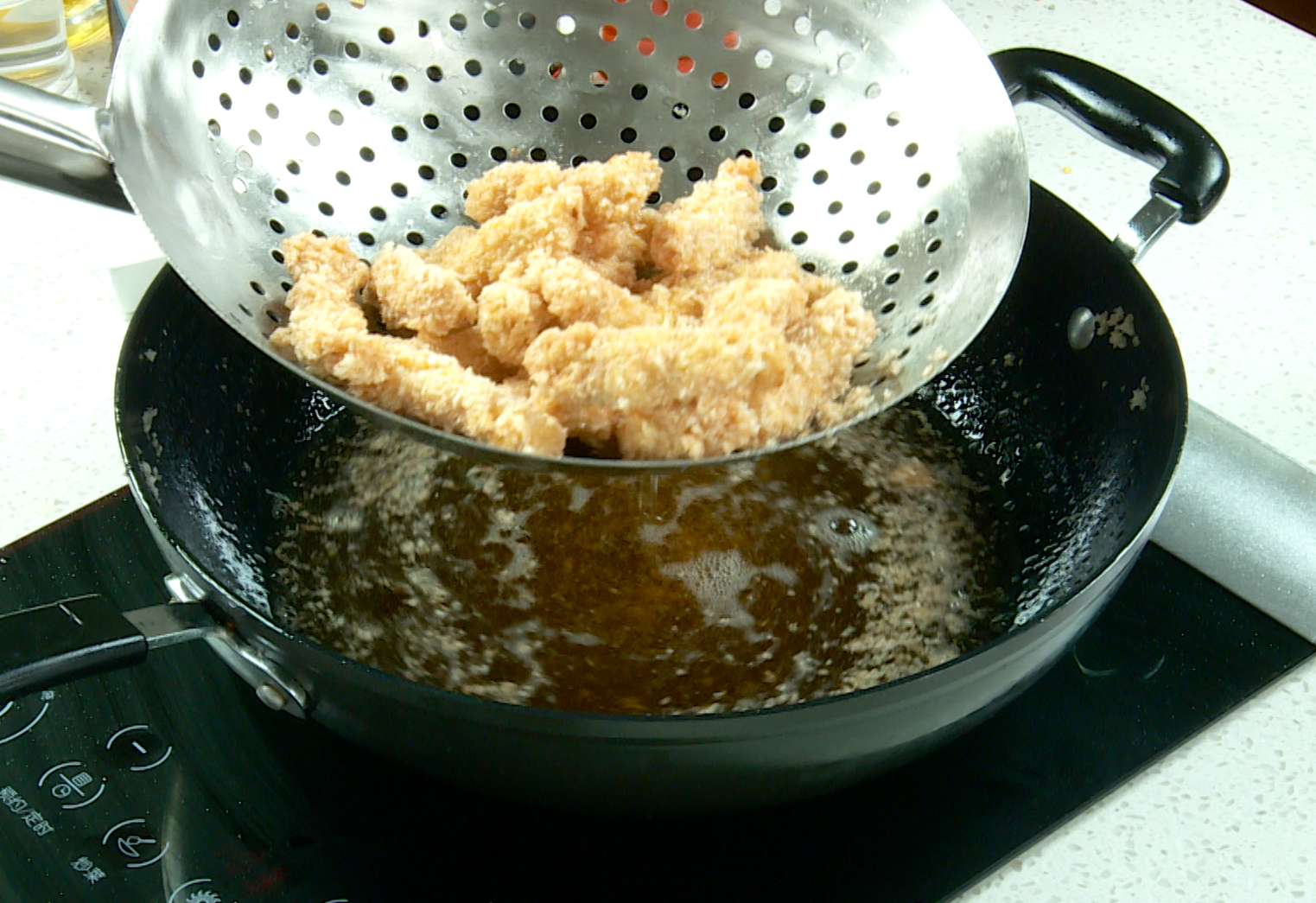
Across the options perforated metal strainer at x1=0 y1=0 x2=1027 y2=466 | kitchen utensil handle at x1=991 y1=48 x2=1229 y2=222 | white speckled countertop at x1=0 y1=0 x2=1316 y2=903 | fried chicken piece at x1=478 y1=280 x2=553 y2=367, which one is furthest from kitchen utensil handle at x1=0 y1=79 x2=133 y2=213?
kitchen utensil handle at x1=991 y1=48 x2=1229 y2=222

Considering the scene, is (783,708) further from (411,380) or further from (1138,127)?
(1138,127)

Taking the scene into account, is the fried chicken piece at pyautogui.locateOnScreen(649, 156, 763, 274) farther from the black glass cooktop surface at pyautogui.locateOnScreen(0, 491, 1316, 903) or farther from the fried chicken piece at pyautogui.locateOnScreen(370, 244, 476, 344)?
the black glass cooktop surface at pyautogui.locateOnScreen(0, 491, 1316, 903)

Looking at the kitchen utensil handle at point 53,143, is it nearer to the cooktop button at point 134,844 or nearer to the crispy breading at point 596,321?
the crispy breading at point 596,321

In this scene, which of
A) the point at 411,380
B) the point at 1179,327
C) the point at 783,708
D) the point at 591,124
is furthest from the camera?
the point at 1179,327

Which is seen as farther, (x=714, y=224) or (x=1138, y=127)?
(x=1138, y=127)

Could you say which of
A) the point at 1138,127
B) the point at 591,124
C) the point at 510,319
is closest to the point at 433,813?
the point at 510,319

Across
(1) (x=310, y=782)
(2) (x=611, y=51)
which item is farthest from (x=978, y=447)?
(1) (x=310, y=782)

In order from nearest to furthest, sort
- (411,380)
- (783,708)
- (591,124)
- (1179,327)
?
(783,708), (411,380), (591,124), (1179,327)

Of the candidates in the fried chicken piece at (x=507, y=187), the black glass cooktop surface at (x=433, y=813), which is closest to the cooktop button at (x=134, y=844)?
the black glass cooktop surface at (x=433, y=813)
